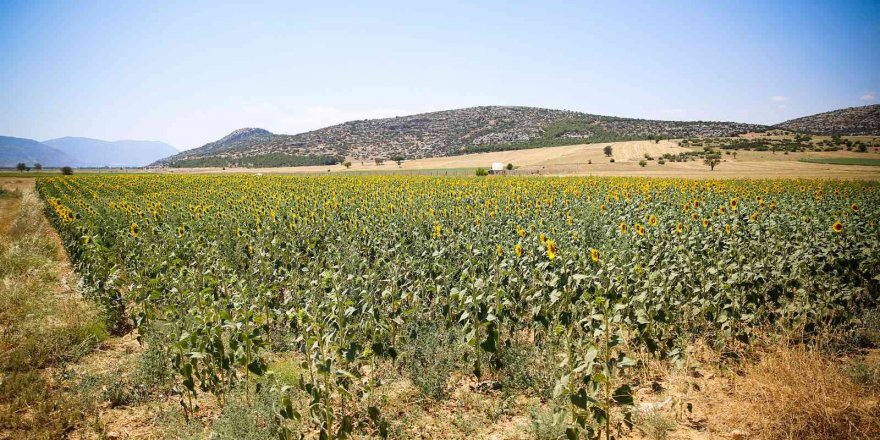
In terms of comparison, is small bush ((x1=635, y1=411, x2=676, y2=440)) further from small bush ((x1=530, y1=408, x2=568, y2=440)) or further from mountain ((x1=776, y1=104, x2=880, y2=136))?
mountain ((x1=776, y1=104, x2=880, y2=136))

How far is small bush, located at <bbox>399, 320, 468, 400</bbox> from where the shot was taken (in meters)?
5.38

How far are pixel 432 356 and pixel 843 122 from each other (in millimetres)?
180341

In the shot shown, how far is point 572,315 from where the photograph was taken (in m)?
6.33

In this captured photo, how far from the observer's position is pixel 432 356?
6.01 m

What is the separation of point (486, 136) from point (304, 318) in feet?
511

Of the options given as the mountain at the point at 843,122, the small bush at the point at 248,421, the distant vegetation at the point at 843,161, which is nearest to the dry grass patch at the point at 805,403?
the small bush at the point at 248,421

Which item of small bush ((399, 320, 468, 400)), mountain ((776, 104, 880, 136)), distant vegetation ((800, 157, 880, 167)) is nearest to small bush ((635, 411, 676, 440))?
small bush ((399, 320, 468, 400))

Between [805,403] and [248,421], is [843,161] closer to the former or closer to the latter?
[805,403]

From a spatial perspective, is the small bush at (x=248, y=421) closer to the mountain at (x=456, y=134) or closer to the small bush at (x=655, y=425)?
the small bush at (x=655, y=425)

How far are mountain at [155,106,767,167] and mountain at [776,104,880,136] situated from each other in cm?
1786

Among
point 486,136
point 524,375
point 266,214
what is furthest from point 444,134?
point 524,375

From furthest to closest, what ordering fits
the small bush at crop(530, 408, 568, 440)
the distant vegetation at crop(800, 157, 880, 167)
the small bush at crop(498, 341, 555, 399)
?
the distant vegetation at crop(800, 157, 880, 167) → the small bush at crop(498, 341, 555, 399) → the small bush at crop(530, 408, 568, 440)

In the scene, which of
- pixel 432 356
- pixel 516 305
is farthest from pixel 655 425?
pixel 432 356

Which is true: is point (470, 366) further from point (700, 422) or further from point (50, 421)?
point (50, 421)
